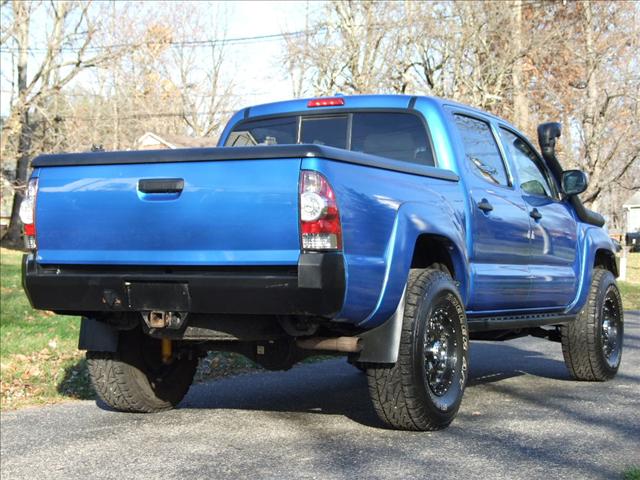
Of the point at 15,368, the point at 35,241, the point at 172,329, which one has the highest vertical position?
the point at 35,241

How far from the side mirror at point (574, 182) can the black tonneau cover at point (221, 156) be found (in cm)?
274

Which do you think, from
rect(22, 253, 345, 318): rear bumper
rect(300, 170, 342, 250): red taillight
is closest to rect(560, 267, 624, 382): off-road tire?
rect(22, 253, 345, 318): rear bumper

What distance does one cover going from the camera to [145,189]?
487 centimetres

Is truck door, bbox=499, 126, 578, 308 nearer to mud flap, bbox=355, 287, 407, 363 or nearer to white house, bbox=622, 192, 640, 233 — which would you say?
mud flap, bbox=355, 287, 407, 363

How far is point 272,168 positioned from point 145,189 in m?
0.75

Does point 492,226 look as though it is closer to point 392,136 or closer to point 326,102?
point 392,136

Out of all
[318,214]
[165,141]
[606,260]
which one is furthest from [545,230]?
[165,141]

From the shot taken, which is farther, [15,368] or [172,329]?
[15,368]

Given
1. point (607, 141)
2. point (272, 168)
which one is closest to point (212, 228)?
point (272, 168)

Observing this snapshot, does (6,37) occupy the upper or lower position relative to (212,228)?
upper

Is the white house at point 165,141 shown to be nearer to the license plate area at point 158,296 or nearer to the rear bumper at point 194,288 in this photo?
the rear bumper at point 194,288

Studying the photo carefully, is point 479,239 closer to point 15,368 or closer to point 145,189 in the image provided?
point 145,189

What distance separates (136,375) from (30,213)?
1368mm

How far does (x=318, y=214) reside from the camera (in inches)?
176
